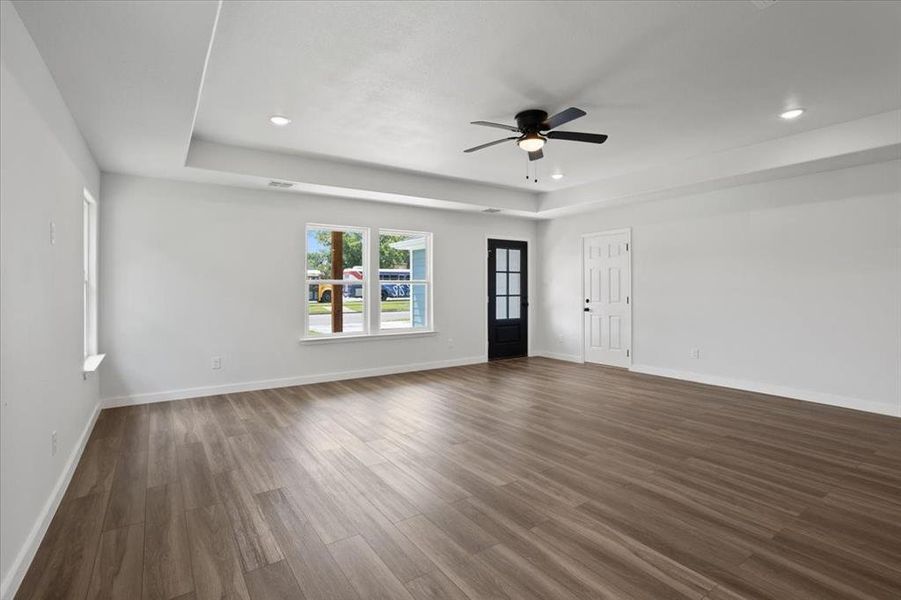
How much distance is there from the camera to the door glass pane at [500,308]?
26.0 feet

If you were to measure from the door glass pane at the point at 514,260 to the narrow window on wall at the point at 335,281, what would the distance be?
2907 millimetres

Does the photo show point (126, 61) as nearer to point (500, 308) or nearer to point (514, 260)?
point (500, 308)

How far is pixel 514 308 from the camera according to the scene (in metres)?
8.20

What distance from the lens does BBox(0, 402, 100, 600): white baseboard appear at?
1.82 m

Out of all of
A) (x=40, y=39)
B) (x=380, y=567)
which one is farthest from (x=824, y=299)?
(x=40, y=39)

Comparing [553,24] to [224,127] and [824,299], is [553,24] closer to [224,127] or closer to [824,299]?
[224,127]

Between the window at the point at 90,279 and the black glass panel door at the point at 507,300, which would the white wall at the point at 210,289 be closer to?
the window at the point at 90,279

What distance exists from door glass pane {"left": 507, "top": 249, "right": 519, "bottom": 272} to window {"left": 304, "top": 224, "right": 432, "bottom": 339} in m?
1.81

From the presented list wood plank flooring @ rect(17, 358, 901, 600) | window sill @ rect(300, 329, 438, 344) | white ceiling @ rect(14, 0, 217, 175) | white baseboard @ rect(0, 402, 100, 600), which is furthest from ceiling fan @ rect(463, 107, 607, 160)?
white baseboard @ rect(0, 402, 100, 600)

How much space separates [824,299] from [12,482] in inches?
267

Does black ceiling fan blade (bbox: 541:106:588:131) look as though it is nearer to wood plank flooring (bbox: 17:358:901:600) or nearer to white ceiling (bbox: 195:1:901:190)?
white ceiling (bbox: 195:1:901:190)

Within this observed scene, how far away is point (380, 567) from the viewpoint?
2014 mm

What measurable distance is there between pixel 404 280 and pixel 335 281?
1.16m

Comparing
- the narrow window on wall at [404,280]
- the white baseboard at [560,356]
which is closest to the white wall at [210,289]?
the narrow window on wall at [404,280]
